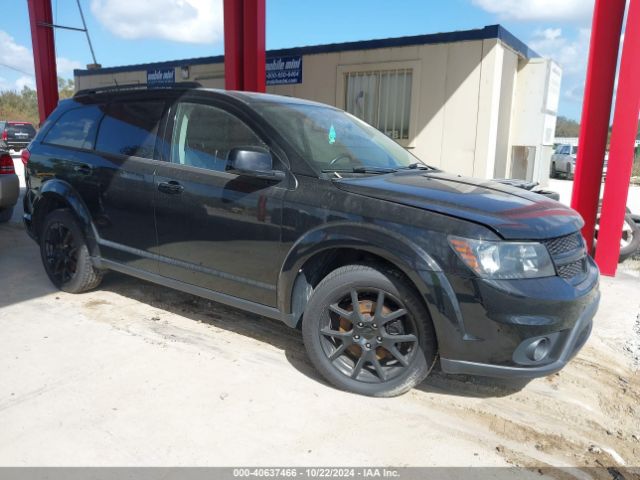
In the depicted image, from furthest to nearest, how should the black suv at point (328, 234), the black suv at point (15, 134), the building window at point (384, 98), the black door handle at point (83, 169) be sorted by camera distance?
the black suv at point (15, 134) → the building window at point (384, 98) → the black door handle at point (83, 169) → the black suv at point (328, 234)

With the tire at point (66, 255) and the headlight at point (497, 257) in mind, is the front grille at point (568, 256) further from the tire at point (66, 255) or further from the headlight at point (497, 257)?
the tire at point (66, 255)

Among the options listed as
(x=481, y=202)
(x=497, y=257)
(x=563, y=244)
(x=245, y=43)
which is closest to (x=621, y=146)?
(x=563, y=244)

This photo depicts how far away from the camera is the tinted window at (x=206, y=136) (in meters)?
3.48

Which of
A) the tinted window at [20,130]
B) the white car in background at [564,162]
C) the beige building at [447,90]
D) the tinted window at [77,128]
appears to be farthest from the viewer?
the tinted window at [20,130]

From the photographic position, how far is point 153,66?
Result: 42.4 ft

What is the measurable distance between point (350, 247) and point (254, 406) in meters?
1.07

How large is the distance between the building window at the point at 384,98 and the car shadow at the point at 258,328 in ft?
18.8

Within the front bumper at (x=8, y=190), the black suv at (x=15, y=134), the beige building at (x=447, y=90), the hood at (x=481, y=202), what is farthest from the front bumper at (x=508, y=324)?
the black suv at (x=15, y=134)

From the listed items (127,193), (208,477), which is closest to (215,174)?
(127,193)

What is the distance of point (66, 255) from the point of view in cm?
460

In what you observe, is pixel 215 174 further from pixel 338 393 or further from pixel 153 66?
pixel 153 66

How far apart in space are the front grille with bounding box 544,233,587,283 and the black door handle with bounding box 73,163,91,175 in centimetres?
→ 356

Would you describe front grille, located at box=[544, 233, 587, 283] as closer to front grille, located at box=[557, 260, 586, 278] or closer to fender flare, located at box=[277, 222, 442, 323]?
front grille, located at box=[557, 260, 586, 278]

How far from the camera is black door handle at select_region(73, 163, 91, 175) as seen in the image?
4238 millimetres
